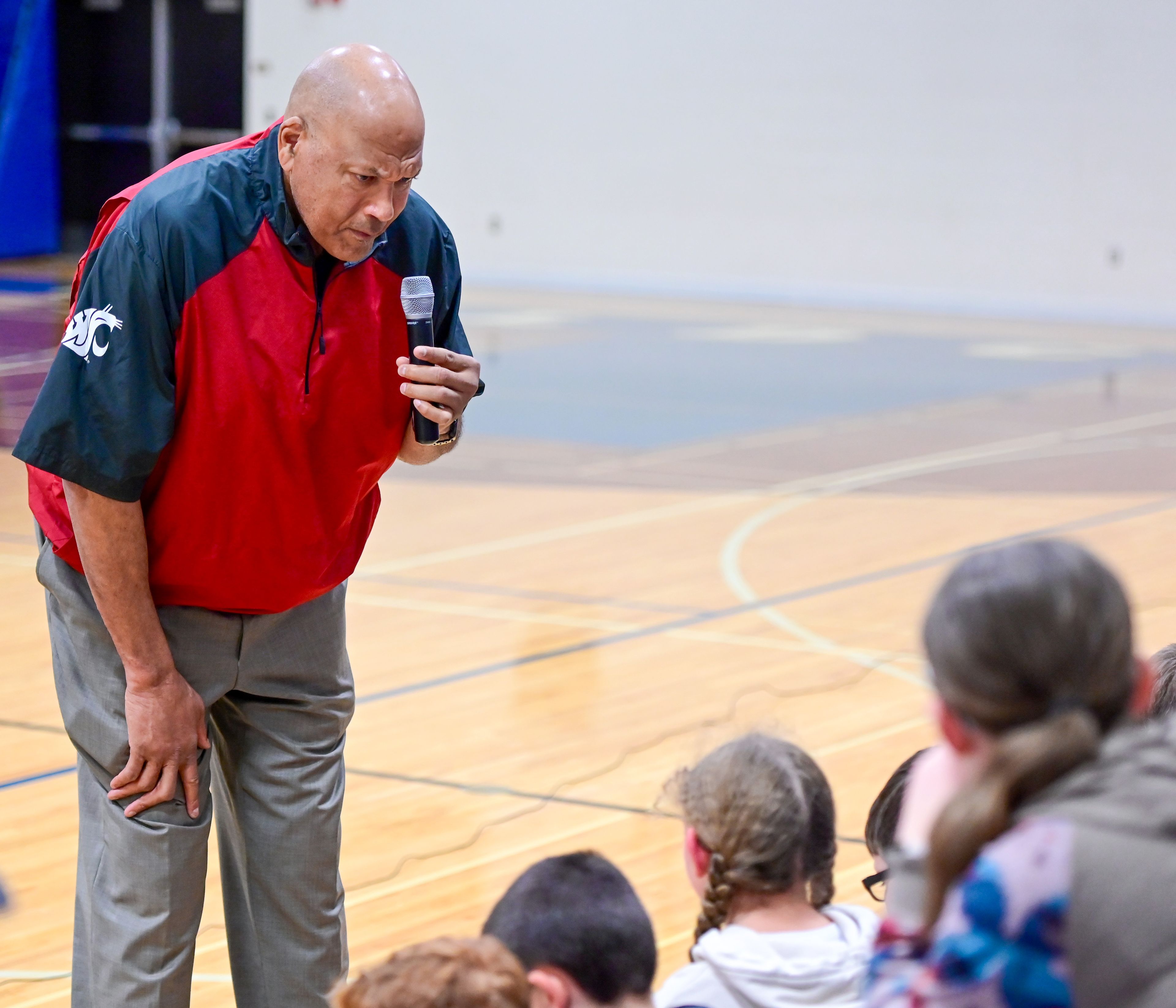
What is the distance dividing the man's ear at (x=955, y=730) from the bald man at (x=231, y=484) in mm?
955

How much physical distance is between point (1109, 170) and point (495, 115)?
20.0 ft

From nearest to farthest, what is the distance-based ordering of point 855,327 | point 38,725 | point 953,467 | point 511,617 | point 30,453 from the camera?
point 30,453
point 38,725
point 511,617
point 953,467
point 855,327

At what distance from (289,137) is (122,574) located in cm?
52

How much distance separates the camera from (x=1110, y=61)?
49.7 feet

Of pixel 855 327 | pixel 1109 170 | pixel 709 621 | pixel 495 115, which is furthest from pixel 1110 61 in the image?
pixel 709 621

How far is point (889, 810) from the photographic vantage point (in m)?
2.20

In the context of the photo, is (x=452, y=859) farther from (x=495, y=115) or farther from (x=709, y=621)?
(x=495, y=115)

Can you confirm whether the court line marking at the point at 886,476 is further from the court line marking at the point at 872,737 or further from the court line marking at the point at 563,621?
the court line marking at the point at 872,737

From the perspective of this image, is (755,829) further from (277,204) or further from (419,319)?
(277,204)

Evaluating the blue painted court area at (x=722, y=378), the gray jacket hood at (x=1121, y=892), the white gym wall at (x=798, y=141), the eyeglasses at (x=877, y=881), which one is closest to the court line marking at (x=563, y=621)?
the eyeglasses at (x=877, y=881)

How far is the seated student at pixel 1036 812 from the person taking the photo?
3.48 ft

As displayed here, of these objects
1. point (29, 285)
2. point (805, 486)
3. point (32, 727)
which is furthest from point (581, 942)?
point (29, 285)

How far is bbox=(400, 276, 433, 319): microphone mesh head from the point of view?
1999 mm

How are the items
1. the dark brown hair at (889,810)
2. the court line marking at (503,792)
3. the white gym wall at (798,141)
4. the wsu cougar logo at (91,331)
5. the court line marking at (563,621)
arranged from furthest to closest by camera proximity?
the white gym wall at (798,141) < the court line marking at (563,621) < the court line marking at (503,792) < the dark brown hair at (889,810) < the wsu cougar logo at (91,331)
